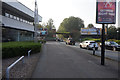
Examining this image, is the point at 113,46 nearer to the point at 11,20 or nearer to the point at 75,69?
the point at 75,69

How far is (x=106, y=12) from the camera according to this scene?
24.7 feet

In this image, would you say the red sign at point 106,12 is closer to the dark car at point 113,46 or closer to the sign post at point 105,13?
the sign post at point 105,13

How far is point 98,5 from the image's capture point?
758cm

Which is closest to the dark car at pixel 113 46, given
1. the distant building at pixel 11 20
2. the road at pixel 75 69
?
the road at pixel 75 69

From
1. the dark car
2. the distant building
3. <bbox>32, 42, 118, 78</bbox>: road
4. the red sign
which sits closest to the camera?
<bbox>32, 42, 118, 78</bbox>: road

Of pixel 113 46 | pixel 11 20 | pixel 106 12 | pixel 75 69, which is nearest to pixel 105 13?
pixel 106 12

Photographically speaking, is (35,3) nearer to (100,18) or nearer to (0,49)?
(0,49)

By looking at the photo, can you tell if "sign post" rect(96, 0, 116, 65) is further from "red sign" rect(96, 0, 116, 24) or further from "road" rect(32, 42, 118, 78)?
"road" rect(32, 42, 118, 78)

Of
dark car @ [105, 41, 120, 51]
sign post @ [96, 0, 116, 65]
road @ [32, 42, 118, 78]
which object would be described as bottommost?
road @ [32, 42, 118, 78]

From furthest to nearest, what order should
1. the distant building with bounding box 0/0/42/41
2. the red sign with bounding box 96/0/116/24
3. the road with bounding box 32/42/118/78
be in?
1. the distant building with bounding box 0/0/42/41
2. the red sign with bounding box 96/0/116/24
3. the road with bounding box 32/42/118/78

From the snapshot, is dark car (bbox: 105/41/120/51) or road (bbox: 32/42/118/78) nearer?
road (bbox: 32/42/118/78)

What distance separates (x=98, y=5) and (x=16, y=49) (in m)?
7.26

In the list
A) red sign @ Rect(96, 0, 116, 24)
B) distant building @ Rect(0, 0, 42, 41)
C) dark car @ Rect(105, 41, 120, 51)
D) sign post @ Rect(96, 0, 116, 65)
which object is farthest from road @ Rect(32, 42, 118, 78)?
distant building @ Rect(0, 0, 42, 41)

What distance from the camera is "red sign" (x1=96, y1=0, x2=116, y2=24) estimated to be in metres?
7.52
